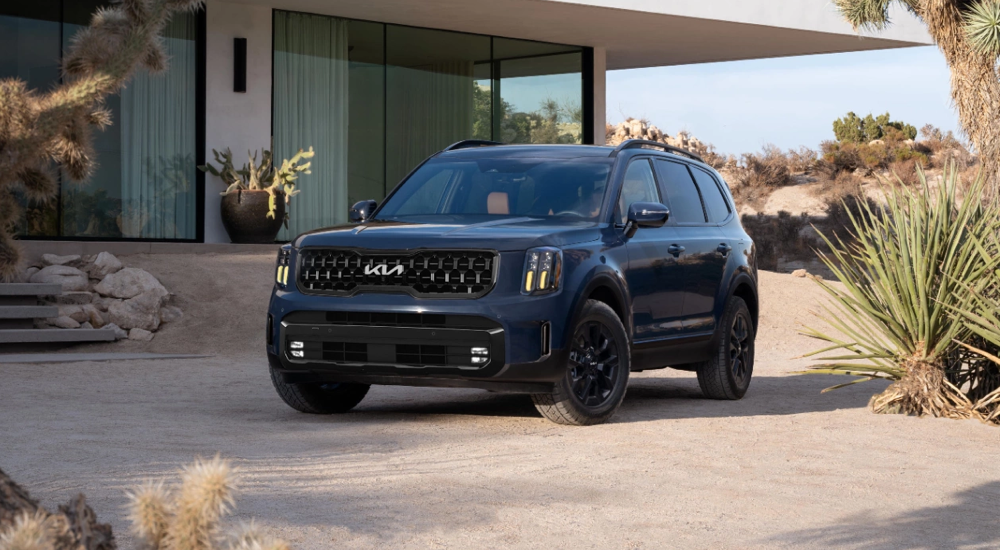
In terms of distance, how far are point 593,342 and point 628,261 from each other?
728 millimetres

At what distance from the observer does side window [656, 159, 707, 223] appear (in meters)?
9.29

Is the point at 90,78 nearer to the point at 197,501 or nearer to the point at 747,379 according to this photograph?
the point at 197,501

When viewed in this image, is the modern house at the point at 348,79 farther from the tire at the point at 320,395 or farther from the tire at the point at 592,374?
the tire at the point at 592,374

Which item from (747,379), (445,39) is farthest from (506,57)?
(747,379)

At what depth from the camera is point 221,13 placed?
64.2ft

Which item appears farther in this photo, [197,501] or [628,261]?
[628,261]

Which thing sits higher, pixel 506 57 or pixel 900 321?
pixel 506 57

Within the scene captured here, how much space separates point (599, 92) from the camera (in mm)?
25219

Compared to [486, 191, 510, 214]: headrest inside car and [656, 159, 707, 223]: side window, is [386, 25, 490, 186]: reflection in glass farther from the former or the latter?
[486, 191, 510, 214]: headrest inside car

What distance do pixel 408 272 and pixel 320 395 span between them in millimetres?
1332

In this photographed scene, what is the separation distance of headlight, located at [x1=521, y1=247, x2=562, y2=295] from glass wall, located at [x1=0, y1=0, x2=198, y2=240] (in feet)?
38.3

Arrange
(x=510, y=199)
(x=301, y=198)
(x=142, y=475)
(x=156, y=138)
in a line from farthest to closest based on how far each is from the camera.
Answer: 1. (x=301, y=198)
2. (x=156, y=138)
3. (x=510, y=199)
4. (x=142, y=475)

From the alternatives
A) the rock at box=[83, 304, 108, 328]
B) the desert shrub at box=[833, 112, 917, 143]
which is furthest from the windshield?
the desert shrub at box=[833, 112, 917, 143]

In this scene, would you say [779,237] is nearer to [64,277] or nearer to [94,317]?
[64,277]
